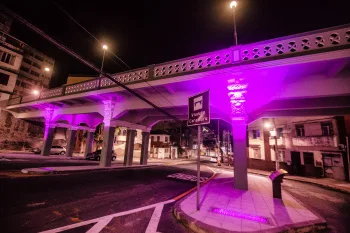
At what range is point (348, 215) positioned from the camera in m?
5.70

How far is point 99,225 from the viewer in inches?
150

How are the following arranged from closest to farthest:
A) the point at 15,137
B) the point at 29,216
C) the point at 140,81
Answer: the point at 29,216, the point at 140,81, the point at 15,137

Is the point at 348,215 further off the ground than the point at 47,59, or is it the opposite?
the point at 47,59

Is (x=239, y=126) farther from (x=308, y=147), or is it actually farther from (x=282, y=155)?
(x=282, y=155)

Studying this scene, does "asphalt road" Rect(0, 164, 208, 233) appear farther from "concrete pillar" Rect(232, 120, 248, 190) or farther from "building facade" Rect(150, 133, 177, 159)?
"building facade" Rect(150, 133, 177, 159)

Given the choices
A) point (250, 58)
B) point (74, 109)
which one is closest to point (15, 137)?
point (74, 109)

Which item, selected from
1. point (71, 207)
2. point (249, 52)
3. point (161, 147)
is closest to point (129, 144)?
point (71, 207)

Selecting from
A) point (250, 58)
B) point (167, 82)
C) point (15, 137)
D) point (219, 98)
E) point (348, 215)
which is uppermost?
point (250, 58)

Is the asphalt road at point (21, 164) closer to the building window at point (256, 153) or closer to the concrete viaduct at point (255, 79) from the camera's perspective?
the concrete viaduct at point (255, 79)

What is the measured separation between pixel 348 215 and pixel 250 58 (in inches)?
279

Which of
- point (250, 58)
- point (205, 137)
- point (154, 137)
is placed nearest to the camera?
point (250, 58)

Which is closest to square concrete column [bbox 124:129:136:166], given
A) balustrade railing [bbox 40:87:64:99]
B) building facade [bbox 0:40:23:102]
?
balustrade railing [bbox 40:87:64:99]

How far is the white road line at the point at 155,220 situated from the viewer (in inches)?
148

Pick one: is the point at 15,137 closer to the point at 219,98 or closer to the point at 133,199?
the point at 133,199
